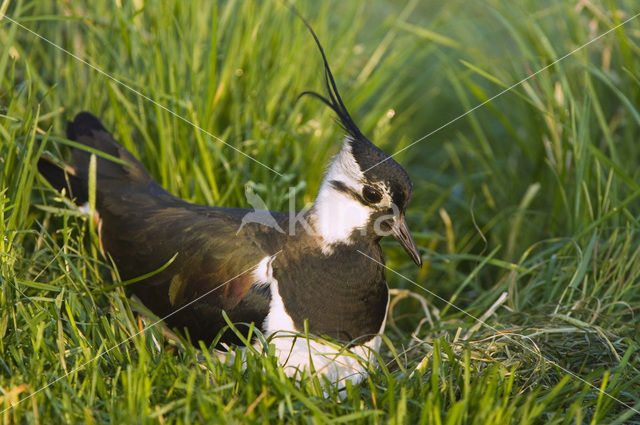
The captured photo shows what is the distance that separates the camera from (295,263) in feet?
9.64

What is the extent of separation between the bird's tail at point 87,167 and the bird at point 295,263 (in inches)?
9.4

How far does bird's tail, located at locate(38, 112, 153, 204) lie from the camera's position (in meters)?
3.52

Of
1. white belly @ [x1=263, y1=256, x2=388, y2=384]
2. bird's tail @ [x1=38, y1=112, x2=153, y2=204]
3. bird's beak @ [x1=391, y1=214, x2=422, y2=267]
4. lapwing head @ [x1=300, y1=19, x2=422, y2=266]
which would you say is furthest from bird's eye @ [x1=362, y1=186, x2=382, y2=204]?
bird's tail @ [x1=38, y1=112, x2=153, y2=204]

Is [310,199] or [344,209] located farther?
[310,199]

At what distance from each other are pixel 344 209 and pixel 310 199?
1.09 meters

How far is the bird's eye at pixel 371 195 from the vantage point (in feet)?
9.48

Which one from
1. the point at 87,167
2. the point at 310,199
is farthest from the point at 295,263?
the point at 87,167

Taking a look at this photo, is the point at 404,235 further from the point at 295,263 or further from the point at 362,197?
the point at 295,263

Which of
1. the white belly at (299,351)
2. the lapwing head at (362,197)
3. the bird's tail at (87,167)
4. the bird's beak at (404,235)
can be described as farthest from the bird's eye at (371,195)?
the bird's tail at (87,167)

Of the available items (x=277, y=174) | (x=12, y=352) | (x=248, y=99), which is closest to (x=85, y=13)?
(x=248, y=99)

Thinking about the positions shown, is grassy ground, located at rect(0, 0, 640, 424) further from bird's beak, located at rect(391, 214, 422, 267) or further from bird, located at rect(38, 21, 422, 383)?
bird's beak, located at rect(391, 214, 422, 267)


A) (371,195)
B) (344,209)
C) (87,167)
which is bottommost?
(87,167)

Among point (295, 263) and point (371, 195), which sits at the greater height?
point (371, 195)

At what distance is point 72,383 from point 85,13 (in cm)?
279
